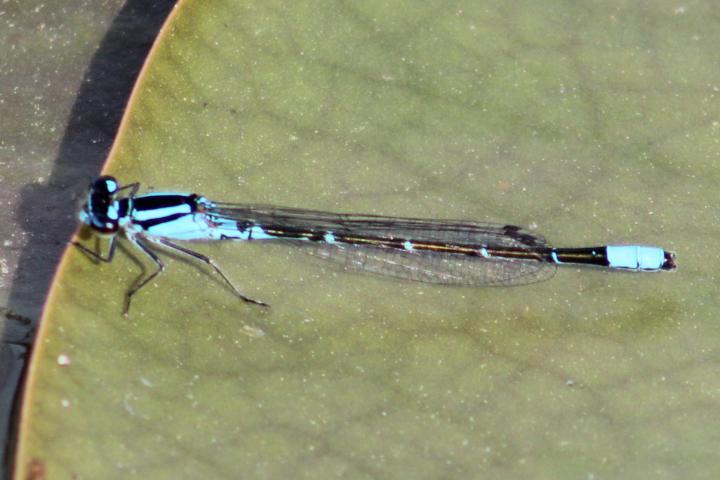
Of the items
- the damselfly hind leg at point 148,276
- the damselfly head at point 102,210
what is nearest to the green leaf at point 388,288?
the damselfly hind leg at point 148,276

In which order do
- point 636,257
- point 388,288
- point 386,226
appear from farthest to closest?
point 386,226 → point 388,288 → point 636,257

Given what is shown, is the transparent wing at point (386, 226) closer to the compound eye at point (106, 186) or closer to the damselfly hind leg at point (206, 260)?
the damselfly hind leg at point (206, 260)

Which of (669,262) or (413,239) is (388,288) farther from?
(669,262)

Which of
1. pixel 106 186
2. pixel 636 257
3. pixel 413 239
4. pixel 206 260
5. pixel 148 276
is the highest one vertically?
pixel 413 239

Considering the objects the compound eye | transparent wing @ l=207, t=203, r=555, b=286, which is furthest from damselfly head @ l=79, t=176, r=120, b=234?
transparent wing @ l=207, t=203, r=555, b=286

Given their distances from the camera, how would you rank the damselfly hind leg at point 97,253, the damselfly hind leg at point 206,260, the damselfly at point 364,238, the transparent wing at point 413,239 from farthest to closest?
the transparent wing at point 413,239 < the damselfly at point 364,238 < the damselfly hind leg at point 206,260 < the damselfly hind leg at point 97,253

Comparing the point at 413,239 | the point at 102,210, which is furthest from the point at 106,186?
the point at 413,239
